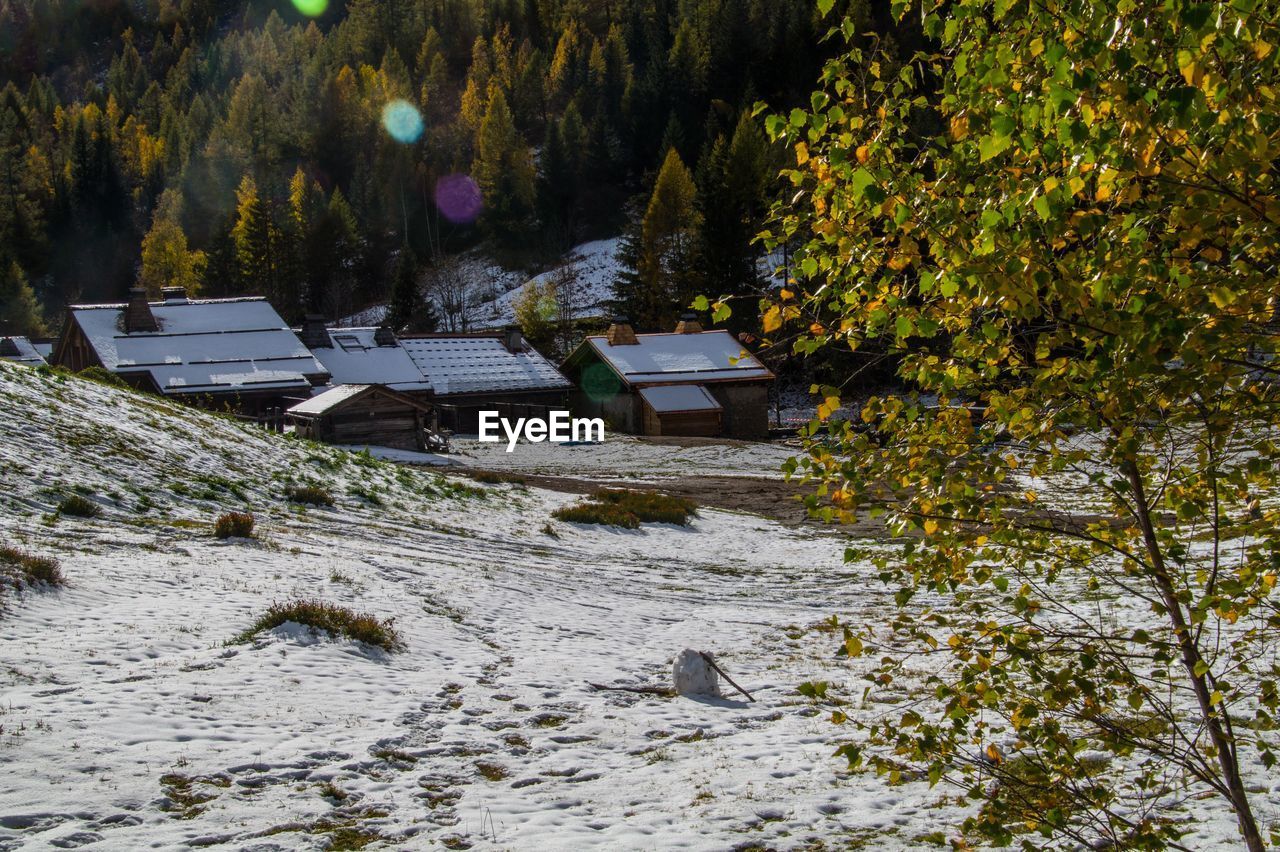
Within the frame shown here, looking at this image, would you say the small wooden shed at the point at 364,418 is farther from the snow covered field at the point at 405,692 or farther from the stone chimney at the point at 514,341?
the stone chimney at the point at 514,341

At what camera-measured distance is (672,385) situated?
5250 centimetres

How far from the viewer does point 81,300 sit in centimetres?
11462

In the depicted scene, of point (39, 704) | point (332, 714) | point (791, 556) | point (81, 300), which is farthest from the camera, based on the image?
point (81, 300)

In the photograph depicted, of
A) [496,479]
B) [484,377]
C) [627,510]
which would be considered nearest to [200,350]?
[484,377]

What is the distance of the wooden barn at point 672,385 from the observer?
51062 mm

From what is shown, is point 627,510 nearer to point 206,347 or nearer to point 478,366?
point 206,347

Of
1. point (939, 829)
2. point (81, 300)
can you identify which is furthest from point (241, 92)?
point (939, 829)

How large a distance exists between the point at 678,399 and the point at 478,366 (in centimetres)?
1288

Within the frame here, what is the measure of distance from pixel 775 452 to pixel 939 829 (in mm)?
34407

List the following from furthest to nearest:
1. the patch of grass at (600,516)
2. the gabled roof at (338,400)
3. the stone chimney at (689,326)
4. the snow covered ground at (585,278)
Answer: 1. the snow covered ground at (585,278)
2. the stone chimney at (689,326)
3. the gabled roof at (338,400)
4. the patch of grass at (600,516)

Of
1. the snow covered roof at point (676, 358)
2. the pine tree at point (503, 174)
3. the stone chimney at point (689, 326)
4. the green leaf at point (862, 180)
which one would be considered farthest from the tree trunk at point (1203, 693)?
the pine tree at point (503, 174)

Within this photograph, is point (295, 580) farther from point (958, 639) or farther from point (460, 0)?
point (460, 0)

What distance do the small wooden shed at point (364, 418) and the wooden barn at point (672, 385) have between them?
1543 cm

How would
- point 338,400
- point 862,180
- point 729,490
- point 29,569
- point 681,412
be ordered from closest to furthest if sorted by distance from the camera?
point 862,180, point 29,569, point 729,490, point 338,400, point 681,412
